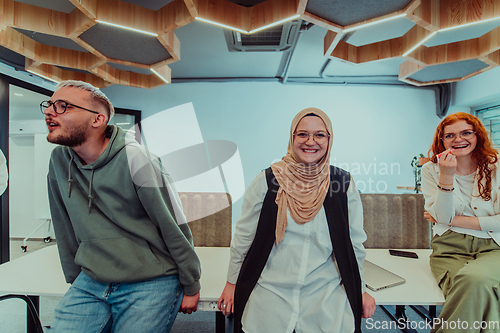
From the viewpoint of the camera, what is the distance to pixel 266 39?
109 inches

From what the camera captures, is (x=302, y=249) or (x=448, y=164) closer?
(x=302, y=249)

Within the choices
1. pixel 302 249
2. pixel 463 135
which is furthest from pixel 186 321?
pixel 463 135

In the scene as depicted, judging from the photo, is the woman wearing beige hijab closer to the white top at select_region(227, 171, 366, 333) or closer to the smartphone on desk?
the white top at select_region(227, 171, 366, 333)

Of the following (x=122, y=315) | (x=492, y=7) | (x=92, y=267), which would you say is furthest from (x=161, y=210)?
(x=492, y=7)

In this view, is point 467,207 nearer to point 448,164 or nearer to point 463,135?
point 448,164

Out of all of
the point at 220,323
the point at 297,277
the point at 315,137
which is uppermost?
the point at 315,137

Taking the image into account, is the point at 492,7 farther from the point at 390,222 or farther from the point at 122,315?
the point at 122,315

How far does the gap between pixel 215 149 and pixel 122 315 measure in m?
3.43

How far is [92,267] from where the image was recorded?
1047mm

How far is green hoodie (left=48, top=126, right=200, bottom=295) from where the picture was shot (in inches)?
41.6

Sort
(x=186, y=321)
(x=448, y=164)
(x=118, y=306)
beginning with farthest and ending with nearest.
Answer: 1. (x=186, y=321)
2. (x=448, y=164)
3. (x=118, y=306)

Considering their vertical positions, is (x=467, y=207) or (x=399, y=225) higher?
(x=467, y=207)

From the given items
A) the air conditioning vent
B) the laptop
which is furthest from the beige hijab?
the air conditioning vent

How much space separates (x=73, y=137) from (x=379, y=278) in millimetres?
1621
